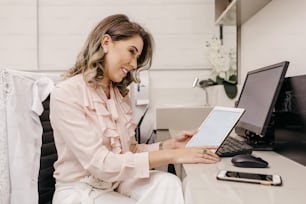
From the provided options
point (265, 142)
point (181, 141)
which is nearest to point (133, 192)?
point (181, 141)

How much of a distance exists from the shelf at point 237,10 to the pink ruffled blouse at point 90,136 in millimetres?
993

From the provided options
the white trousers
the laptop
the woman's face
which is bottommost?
the white trousers

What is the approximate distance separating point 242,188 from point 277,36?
109 cm

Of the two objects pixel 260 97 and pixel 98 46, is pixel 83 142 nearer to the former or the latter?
pixel 98 46

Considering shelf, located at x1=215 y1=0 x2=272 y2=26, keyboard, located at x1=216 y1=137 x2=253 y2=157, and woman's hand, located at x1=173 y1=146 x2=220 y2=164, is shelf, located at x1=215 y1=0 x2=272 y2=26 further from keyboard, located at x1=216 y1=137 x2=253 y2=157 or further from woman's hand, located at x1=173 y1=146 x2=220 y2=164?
woman's hand, located at x1=173 y1=146 x2=220 y2=164

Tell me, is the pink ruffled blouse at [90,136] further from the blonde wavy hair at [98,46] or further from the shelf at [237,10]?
Answer: the shelf at [237,10]

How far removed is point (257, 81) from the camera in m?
→ 1.46

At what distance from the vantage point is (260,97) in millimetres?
1340

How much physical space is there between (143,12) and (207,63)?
62 centimetres

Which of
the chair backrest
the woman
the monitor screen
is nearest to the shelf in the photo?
the monitor screen

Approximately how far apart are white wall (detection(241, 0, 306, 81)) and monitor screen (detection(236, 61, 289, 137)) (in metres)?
0.15

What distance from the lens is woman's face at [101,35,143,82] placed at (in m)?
1.27

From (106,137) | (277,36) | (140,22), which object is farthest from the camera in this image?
(140,22)

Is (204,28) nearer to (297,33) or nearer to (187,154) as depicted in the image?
(297,33)
